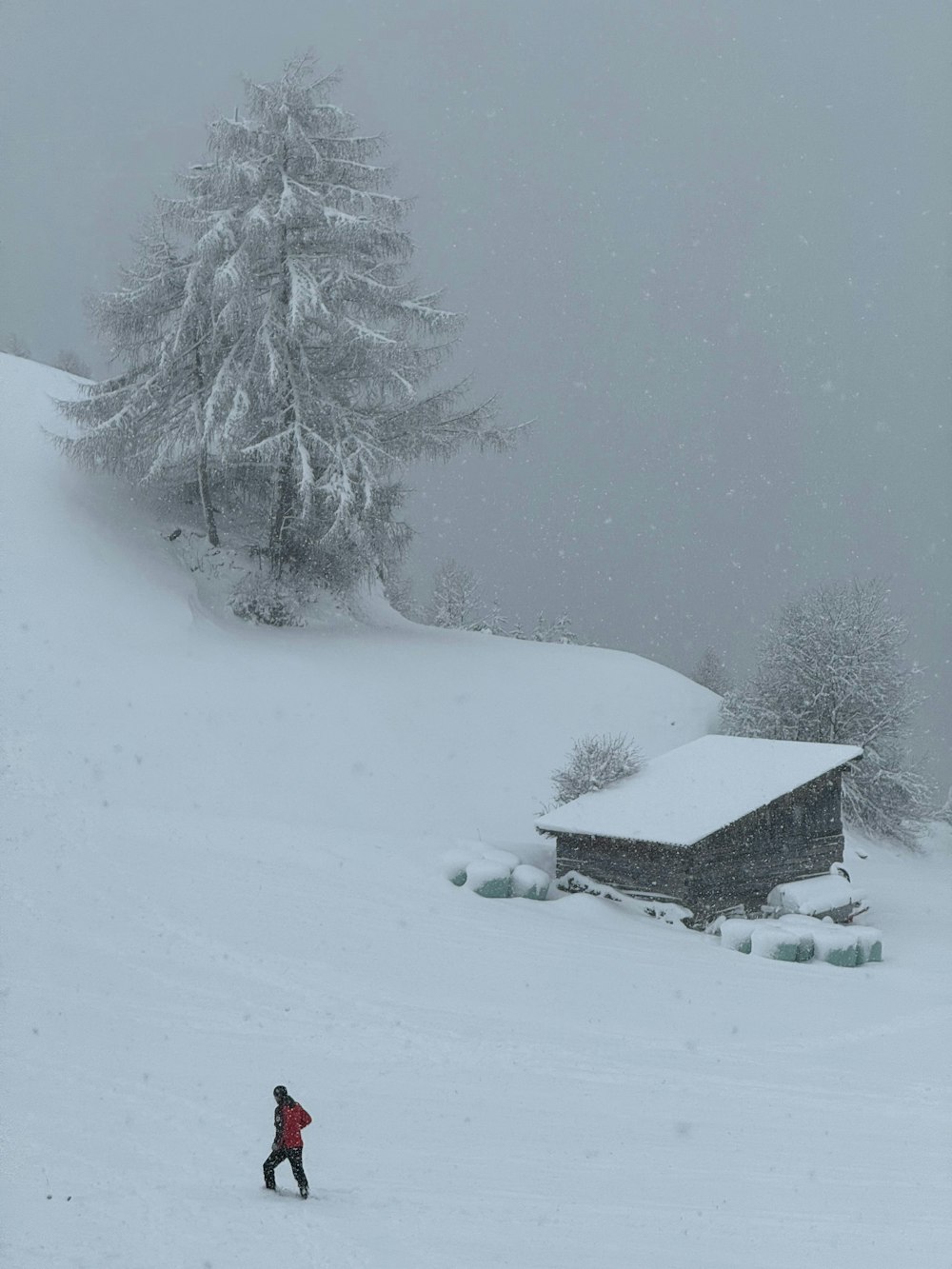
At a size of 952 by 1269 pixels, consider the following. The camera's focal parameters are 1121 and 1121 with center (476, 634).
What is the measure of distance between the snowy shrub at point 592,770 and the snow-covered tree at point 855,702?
10.8 meters

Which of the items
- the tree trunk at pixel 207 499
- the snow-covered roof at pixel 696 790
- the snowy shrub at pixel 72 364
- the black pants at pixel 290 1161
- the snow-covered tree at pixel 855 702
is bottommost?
the black pants at pixel 290 1161

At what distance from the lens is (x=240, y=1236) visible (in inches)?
307

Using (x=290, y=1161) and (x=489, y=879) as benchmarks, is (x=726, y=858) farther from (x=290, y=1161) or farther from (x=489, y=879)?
(x=290, y=1161)

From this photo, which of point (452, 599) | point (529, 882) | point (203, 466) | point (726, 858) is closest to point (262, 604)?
point (203, 466)

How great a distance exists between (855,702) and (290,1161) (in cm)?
2805

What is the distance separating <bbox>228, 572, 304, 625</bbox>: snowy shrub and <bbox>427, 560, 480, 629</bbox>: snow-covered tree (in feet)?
118

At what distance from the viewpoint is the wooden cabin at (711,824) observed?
19656mm

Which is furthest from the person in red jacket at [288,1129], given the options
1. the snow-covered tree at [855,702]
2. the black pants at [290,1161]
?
the snow-covered tree at [855,702]

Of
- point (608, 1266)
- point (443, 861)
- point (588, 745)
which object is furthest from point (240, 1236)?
point (588, 745)

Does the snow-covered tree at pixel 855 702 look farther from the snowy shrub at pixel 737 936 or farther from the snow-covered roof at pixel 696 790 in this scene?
the snowy shrub at pixel 737 936

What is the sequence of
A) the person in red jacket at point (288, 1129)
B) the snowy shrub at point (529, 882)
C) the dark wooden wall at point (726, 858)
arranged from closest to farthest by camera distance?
1. the person in red jacket at point (288, 1129)
2. the snowy shrub at point (529, 882)
3. the dark wooden wall at point (726, 858)

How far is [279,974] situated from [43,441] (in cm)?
1954

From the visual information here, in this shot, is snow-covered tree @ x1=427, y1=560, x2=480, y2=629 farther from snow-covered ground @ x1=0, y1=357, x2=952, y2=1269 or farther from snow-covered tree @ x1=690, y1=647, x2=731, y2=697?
snow-covered ground @ x1=0, y1=357, x2=952, y2=1269

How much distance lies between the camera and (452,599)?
67188 mm
